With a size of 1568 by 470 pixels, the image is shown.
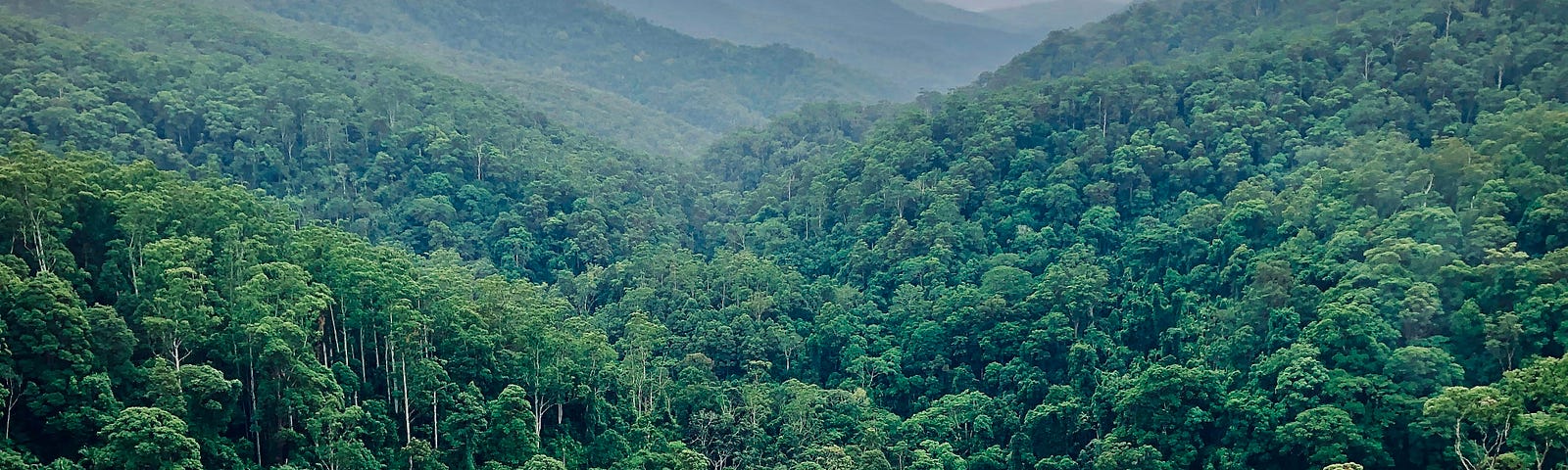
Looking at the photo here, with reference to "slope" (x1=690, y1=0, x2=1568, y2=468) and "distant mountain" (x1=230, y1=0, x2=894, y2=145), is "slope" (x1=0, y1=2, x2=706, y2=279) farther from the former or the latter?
"distant mountain" (x1=230, y1=0, x2=894, y2=145)

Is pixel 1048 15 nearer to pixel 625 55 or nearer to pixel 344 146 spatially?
pixel 625 55

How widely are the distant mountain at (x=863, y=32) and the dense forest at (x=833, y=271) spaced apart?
324 ft

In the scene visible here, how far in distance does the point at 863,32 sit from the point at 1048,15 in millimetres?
26680

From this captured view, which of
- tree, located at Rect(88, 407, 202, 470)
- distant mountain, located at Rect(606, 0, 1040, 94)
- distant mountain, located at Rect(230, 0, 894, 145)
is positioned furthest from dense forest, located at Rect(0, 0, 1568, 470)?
distant mountain, located at Rect(606, 0, 1040, 94)

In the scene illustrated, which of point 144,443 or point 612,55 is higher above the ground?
point 612,55

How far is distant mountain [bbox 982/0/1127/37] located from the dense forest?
369 ft

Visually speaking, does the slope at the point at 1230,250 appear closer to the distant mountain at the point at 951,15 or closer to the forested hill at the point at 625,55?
the forested hill at the point at 625,55

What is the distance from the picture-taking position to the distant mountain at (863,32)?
491 ft

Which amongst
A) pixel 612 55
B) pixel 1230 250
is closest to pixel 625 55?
pixel 612 55

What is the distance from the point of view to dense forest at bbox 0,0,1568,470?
21531 mm

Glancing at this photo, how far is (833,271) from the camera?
3959 cm

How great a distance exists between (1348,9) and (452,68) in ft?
160

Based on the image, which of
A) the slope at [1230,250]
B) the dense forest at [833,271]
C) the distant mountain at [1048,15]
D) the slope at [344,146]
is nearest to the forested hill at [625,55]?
the dense forest at [833,271]

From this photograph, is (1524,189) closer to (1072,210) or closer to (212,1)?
(1072,210)
